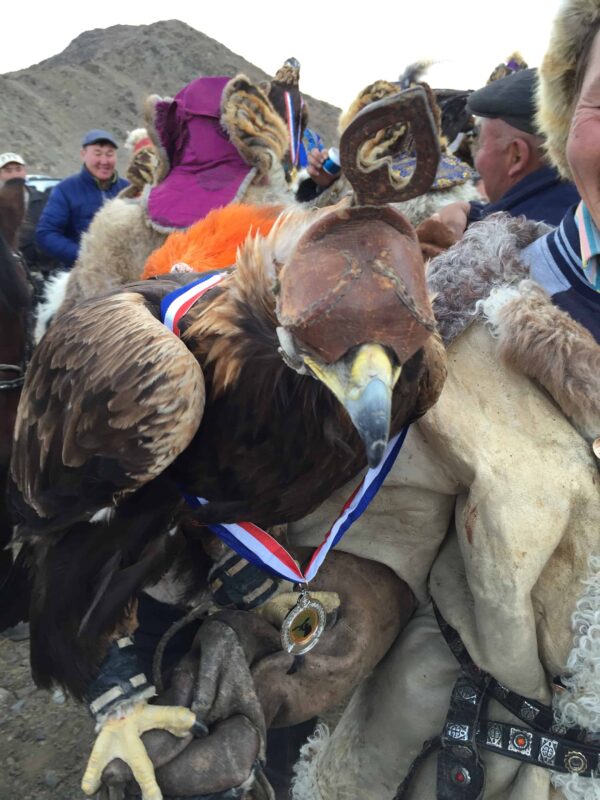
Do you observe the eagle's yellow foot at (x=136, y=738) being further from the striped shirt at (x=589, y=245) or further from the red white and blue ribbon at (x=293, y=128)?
the red white and blue ribbon at (x=293, y=128)

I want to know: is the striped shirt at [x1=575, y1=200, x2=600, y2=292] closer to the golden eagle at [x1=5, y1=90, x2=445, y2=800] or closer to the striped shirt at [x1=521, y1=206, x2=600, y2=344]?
the striped shirt at [x1=521, y1=206, x2=600, y2=344]

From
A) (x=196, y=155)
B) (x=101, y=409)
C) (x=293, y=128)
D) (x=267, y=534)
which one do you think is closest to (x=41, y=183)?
(x=293, y=128)

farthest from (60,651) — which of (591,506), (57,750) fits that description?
(57,750)

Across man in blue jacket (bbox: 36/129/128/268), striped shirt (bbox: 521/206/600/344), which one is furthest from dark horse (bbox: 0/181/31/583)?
man in blue jacket (bbox: 36/129/128/268)

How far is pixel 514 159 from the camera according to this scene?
9.14ft

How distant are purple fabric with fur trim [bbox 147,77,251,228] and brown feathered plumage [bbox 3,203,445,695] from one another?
→ 6.13 ft

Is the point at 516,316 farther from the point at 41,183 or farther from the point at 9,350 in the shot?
the point at 41,183

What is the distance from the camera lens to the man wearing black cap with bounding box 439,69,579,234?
239 centimetres

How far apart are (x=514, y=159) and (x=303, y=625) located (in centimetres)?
197

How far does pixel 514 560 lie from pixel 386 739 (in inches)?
26.0

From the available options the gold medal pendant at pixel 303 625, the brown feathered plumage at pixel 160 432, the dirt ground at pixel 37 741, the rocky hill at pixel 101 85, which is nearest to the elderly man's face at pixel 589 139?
the brown feathered plumage at pixel 160 432

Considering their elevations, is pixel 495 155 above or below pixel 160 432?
above

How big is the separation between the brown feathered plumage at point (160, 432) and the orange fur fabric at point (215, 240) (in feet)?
0.82

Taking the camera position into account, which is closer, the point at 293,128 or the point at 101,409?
the point at 101,409
